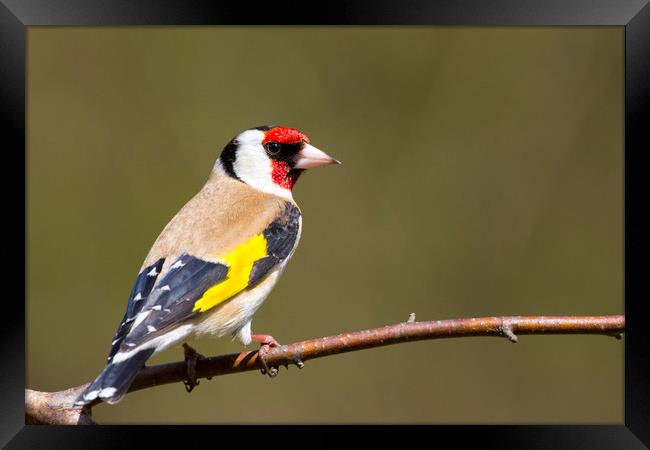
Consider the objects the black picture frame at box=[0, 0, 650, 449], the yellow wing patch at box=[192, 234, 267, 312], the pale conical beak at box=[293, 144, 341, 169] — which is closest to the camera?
the black picture frame at box=[0, 0, 650, 449]

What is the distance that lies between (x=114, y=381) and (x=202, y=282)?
677mm

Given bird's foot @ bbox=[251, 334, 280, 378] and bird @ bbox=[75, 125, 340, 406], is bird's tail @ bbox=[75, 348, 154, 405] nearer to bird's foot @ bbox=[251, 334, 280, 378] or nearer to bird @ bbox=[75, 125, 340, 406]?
bird @ bbox=[75, 125, 340, 406]

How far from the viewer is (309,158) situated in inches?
202

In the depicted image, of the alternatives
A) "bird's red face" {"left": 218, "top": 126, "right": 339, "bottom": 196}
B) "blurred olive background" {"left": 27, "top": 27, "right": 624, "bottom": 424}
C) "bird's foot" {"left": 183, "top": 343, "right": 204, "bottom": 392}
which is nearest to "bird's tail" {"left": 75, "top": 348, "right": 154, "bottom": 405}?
"bird's foot" {"left": 183, "top": 343, "right": 204, "bottom": 392}

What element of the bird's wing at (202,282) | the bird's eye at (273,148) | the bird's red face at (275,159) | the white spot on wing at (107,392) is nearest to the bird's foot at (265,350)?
the bird's wing at (202,282)

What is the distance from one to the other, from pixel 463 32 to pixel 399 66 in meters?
0.70

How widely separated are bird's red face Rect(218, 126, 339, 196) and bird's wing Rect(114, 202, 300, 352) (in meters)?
0.56

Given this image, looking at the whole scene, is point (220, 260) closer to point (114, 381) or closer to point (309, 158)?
point (114, 381)

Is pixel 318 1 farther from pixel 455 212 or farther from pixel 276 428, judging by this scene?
pixel 455 212

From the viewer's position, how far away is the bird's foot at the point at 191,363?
4062 millimetres

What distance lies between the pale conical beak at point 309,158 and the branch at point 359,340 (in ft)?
4.67

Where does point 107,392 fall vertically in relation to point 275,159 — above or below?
below

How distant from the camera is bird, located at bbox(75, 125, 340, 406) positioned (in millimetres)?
3850

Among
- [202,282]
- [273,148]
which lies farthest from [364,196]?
[202,282]
